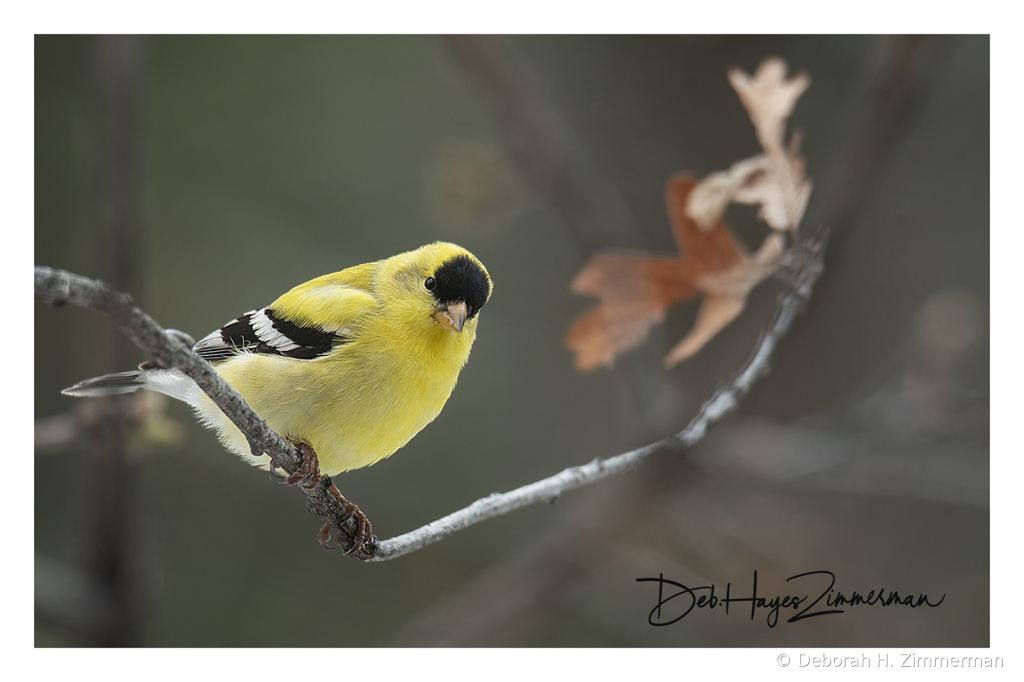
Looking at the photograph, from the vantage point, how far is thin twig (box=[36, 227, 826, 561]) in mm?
705

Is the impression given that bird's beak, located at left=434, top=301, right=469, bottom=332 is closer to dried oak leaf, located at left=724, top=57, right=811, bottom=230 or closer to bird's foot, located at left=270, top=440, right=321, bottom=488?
bird's foot, located at left=270, top=440, right=321, bottom=488

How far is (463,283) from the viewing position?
131 centimetres

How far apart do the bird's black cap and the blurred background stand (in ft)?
1.06

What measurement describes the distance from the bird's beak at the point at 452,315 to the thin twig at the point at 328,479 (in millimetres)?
308

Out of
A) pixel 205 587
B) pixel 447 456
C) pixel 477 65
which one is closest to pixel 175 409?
pixel 205 587

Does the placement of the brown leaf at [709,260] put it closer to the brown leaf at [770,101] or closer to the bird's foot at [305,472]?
the brown leaf at [770,101]

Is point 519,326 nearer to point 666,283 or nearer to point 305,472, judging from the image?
point 666,283

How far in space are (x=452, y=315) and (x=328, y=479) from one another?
1.18 ft

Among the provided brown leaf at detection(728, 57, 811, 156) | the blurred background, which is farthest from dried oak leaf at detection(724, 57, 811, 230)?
the blurred background

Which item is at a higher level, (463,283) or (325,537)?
(463,283)
